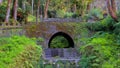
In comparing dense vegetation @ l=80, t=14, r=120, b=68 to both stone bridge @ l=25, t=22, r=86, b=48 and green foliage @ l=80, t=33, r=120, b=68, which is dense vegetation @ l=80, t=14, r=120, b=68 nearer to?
green foliage @ l=80, t=33, r=120, b=68

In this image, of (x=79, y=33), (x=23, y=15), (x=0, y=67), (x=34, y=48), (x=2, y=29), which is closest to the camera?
(x=0, y=67)

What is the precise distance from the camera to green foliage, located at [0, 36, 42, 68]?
9.09 metres

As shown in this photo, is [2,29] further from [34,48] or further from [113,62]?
[113,62]

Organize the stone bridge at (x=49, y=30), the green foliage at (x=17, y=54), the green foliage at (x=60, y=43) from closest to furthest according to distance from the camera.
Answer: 1. the green foliage at (x=17, y=54)
2. the stone bridge at (x=49, y=30)
3. the green foliage at (x=60, y=43)


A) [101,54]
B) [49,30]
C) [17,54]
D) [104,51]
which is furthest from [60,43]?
[17,54]

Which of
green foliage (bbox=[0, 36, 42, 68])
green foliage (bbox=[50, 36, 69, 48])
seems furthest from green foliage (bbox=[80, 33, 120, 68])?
green foliage (bbox=[50, 36, 69, 48])

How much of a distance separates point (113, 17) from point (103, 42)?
6.76 ft

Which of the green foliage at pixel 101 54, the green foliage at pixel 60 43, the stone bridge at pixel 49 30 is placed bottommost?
the green foliage at pixel 60 43

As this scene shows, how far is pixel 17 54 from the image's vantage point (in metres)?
9.95

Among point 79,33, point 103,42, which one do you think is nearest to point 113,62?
point 103,42

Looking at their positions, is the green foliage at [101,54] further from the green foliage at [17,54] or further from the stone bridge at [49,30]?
the stone bridge at [49,30]

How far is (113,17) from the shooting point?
14.1m

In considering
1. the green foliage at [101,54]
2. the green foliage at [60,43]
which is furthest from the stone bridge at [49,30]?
the green foliage at [101,54]

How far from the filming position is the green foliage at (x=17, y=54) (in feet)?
29.8
